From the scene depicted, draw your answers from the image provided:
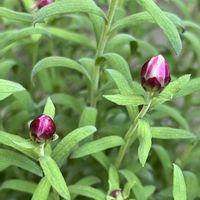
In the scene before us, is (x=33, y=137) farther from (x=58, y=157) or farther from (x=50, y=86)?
(x=50, y=86)

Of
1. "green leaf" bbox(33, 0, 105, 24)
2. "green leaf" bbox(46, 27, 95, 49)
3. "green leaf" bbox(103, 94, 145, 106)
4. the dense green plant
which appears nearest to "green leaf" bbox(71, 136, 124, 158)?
the dense green plant

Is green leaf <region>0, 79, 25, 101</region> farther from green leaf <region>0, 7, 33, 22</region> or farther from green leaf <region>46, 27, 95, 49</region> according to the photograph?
green leaf <region>46, 27, 95, 49</region>

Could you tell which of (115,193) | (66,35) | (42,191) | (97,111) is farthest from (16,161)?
(66,35)

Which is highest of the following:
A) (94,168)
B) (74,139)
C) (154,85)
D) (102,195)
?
(154,85)

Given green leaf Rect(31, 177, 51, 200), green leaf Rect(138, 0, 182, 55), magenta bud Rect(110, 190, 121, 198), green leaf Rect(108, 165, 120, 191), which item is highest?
green leaf Rect(138, 0, 182, 55)

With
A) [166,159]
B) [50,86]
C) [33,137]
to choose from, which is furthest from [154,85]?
[50,86]

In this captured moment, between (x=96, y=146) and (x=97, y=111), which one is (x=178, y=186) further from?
(x=97, y=111)

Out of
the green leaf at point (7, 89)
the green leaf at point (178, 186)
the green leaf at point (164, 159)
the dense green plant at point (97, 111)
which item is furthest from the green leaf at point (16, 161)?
the green leaf at point (164, 159)
